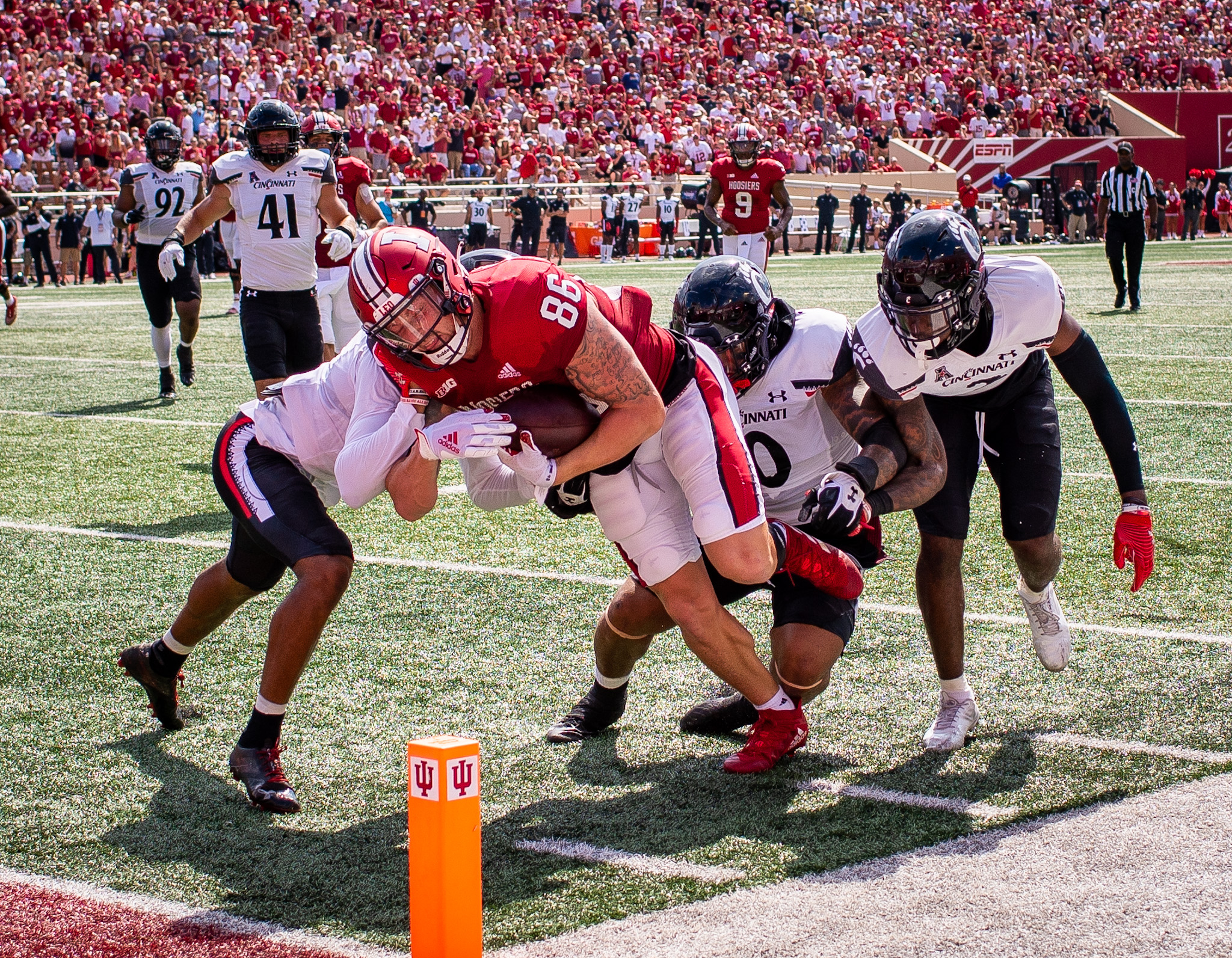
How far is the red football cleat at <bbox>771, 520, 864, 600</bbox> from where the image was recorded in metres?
4.08

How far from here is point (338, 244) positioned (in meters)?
7.94

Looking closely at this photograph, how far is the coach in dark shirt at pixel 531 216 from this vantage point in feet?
86.4

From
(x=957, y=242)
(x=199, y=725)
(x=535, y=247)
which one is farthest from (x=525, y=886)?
(x=535, y=247)

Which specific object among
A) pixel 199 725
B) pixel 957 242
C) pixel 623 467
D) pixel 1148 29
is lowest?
pixel 199 725

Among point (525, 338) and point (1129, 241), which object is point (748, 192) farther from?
point (525, 338)

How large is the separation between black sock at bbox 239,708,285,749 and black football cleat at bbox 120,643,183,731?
60cm

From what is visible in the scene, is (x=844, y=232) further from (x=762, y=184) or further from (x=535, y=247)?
(x=762, y=184)

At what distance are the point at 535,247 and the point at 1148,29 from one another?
23.5 meters

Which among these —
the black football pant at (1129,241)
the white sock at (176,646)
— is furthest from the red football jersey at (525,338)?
the black football pant at (1129,241)

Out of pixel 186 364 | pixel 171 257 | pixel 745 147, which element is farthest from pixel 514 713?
pixel 745 147

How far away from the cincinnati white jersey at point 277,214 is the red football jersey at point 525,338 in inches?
167

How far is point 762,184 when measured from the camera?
14477mm

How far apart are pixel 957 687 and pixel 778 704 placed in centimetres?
58

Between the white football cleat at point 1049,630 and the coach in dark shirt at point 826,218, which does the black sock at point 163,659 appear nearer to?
the white football cleat at point 1049,630
